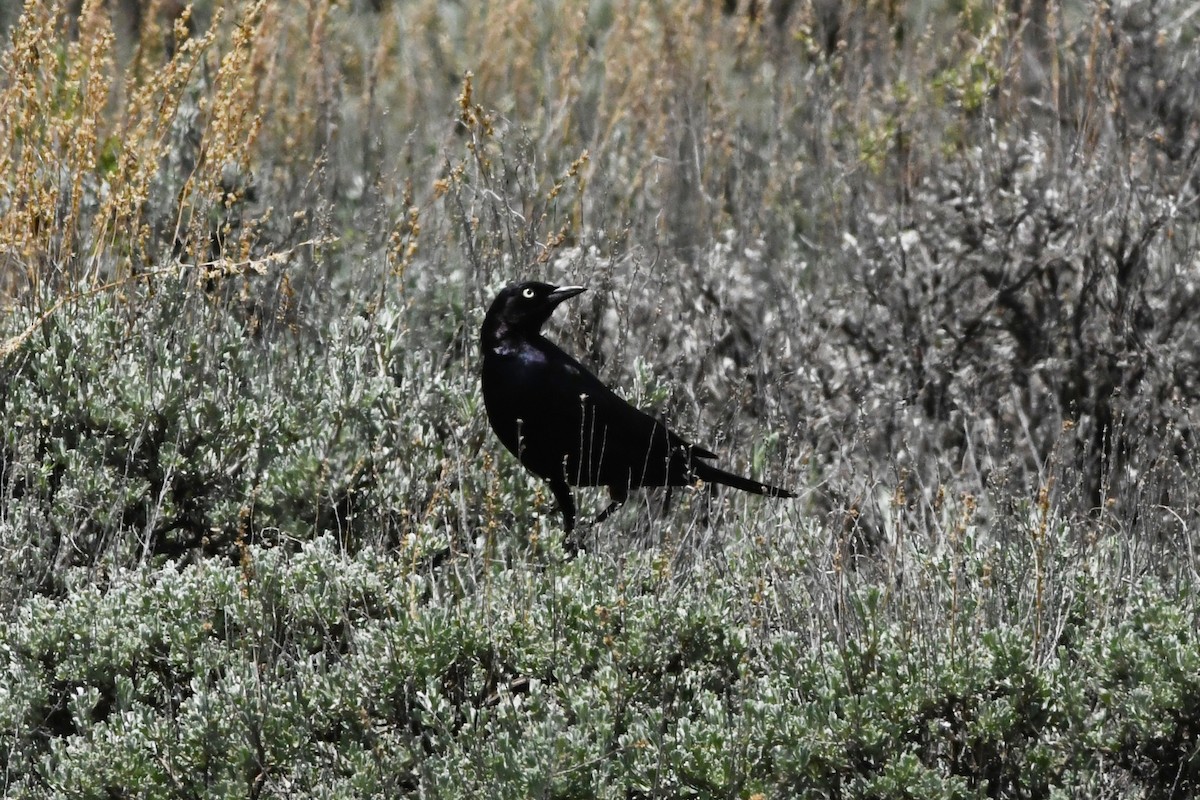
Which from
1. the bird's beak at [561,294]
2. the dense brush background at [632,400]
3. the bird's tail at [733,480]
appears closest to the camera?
the dense brush background at [632,400]

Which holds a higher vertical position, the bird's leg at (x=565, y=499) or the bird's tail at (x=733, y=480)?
the bird's tail at (x=733, y=480)

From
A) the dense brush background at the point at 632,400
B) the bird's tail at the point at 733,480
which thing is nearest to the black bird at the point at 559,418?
the bird's tail at the point at 733,480

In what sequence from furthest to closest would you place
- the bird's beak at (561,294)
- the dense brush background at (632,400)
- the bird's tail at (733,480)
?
the bird's beak at (561,294), the bird's tail at (733,480), the dense brush background at (632,400)

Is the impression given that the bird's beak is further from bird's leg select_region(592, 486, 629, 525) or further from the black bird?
bird's leg select_region(592, 486, 629, 525)

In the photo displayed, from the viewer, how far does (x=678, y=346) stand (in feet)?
17.2

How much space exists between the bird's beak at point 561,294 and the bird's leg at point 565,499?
48cm


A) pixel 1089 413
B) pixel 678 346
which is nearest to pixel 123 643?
pixel 678 346

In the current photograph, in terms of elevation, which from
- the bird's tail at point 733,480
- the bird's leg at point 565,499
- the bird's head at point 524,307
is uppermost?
the bird's head at point 524,307

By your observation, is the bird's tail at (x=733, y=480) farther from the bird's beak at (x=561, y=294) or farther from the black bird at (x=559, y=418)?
the bird's beak at (x=561, y=294)

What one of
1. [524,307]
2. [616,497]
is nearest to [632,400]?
[616,497]

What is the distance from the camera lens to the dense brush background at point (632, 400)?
9.68 ft

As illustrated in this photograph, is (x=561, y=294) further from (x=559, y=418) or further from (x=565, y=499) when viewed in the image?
(x=565, y=499)

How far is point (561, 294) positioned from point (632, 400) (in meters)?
0.41

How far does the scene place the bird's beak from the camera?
419 centimetres
